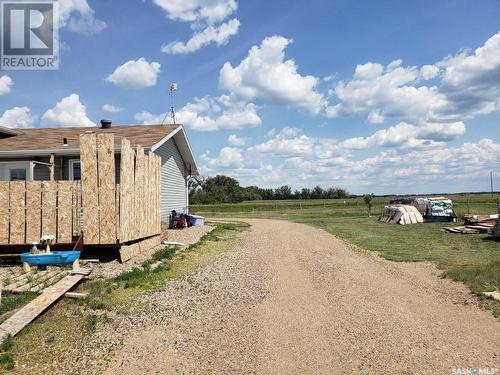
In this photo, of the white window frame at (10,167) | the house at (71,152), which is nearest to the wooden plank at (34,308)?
the house at (71,152)

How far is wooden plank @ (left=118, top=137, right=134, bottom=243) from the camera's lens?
11164 millimetres

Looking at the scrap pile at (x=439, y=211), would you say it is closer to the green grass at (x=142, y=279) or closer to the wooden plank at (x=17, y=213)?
the green grass at (x=142, y=279)

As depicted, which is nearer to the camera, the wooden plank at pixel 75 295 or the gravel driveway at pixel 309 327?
the gravel driveway at pixel 309 327

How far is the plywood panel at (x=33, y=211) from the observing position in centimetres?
1127

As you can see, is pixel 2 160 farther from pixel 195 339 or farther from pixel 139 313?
pixel 195 339

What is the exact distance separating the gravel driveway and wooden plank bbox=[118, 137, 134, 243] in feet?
7.64

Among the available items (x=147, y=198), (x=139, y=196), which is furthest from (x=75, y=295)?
(x=147, y=198)

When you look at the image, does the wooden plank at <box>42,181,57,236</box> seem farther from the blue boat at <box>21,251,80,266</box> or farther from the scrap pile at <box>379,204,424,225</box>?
the scrap pile at <box>379,204,424,225</box>

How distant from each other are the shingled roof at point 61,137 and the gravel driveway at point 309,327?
9.26m

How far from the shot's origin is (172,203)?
2336 cm

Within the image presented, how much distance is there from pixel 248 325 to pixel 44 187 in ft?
24.3

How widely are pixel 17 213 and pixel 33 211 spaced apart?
0.41 meters

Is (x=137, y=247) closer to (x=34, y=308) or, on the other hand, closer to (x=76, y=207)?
(x=76, y=207)

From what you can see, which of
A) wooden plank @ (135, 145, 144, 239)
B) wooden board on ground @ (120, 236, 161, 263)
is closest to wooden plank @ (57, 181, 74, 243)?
wooden board on ground @ (120, 236, 161, 263)
